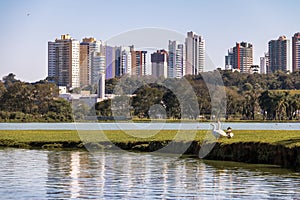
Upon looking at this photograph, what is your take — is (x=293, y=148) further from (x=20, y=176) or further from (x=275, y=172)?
(x=20, y=176)

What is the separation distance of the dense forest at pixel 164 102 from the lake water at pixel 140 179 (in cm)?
5470

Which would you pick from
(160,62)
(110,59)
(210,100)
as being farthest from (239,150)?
(210,100)

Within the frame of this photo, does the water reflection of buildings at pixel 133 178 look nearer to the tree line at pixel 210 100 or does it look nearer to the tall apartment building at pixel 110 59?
the tall apartment building at pixel 110 59

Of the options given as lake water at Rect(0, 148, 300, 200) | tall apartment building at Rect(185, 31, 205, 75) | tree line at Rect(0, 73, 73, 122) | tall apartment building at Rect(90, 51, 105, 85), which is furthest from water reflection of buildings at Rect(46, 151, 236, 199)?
tall apartment building at Rect(185, 31, 205, 75)

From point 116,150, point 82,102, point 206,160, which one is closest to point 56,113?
point 82,102

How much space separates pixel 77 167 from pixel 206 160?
6840mm

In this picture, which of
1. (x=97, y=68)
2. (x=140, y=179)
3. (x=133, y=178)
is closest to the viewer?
(x=140, y=179)

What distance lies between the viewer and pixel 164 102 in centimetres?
11338

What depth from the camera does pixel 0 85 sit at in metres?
155

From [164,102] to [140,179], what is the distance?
8554cm

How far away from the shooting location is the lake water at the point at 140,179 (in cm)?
2352

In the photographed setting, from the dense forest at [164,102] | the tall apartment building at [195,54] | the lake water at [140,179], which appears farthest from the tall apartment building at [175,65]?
the lake water at [140,179]

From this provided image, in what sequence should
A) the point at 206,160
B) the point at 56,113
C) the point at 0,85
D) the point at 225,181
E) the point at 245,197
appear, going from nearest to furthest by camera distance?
the point at 245,197
the point at 225,181
the point at 206,160
the point at 56,113
the point at 0,85

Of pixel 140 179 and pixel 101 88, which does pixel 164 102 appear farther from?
pixel 140 179
